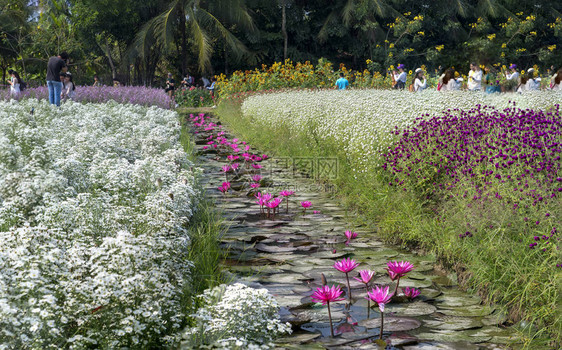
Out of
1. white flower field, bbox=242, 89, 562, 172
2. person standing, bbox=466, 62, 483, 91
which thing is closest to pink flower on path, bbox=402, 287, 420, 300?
white flower field, bbox=242, 89, 562, 172

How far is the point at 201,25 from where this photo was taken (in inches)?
Answer: 1098

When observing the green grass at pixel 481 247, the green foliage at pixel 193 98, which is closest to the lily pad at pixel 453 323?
the green grass at pixel 481 247

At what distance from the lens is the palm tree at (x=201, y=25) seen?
26328mm

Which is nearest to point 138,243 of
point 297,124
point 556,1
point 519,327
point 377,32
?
point 519,327

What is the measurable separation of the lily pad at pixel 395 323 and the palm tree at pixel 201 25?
23551 millimetres

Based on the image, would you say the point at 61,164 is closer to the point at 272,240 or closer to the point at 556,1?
the point at 272,240

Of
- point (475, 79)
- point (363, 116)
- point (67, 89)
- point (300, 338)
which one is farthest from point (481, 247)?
point (67, 89)

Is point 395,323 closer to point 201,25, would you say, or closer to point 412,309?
point 412,309

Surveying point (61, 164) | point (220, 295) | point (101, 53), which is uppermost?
point (101, 53)

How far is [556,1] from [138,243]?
40.4 m

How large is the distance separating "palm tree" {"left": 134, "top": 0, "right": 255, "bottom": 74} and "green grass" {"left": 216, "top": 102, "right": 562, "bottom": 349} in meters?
21.4

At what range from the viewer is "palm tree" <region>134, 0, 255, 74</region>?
26328mm

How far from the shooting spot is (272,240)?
16.3 ft

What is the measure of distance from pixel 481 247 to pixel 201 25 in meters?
26.2
